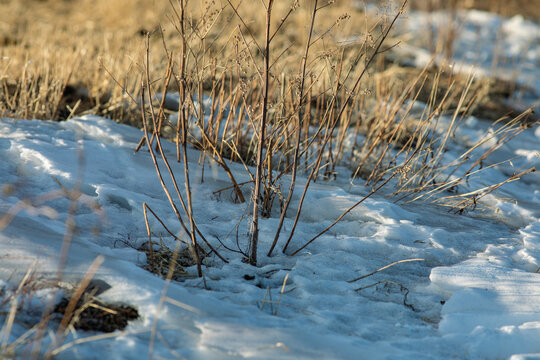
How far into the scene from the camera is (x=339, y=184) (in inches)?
109

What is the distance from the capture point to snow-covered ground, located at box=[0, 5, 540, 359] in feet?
4.40

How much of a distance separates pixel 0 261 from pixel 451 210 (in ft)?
6.54

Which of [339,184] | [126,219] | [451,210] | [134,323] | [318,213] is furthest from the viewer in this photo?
[339,184]

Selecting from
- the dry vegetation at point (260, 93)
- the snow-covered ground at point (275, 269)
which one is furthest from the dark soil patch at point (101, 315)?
the dry vegetation at point (260, 93)

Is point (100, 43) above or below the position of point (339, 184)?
above

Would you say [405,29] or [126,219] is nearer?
[126,219]

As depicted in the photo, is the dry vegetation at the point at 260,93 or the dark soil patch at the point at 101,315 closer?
the dark soil patch at the point at 101,315

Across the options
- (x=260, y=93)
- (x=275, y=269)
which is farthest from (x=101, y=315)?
(x=260, y=93)

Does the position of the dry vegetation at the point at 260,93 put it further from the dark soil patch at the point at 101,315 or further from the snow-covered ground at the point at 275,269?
the dark soil patch at the point at 101,315

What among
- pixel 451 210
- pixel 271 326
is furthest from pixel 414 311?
pixel 451 210

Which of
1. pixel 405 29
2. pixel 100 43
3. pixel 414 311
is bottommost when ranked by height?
pixel 414 311

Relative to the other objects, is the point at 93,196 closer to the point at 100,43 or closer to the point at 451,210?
the point at 451,210

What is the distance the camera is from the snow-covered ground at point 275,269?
134cm

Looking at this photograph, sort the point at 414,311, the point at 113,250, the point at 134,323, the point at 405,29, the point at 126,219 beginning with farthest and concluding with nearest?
the point at 405,29, the point at 126,219, the point at 113,250, the point at 414,311, the point at 134,323
